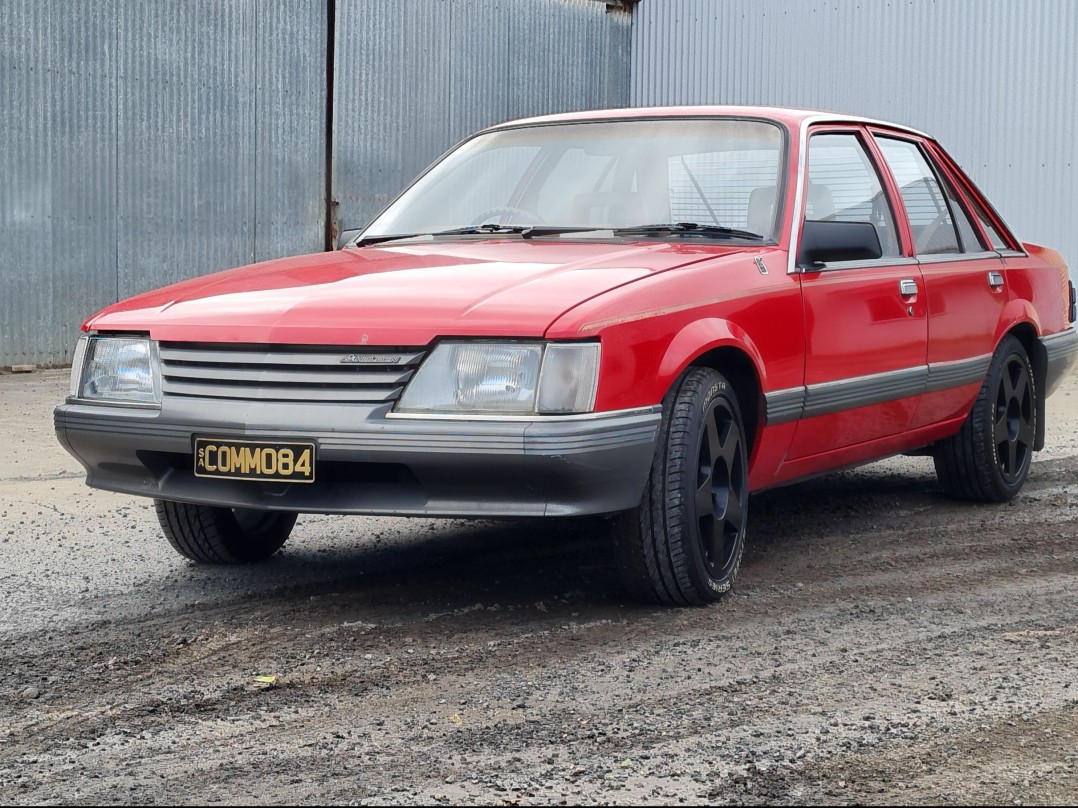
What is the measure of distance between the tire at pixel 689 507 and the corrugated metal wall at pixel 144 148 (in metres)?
8.69

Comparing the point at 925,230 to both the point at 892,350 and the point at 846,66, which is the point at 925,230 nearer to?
the point at 892,350

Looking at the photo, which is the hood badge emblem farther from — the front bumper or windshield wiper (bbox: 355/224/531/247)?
windshield wiper (bbox: 355/224/531/247)

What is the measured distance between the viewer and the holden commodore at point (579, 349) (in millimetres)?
4055

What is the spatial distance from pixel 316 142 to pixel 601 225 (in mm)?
9545

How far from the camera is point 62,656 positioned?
4.09m

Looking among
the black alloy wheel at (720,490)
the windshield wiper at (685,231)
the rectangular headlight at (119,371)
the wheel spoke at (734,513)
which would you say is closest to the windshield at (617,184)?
the windshield wiper at (685,231)

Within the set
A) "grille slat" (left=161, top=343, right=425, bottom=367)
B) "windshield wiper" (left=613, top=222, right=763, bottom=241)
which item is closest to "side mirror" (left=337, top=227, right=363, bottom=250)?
"windshield wiper" (left=613, top=222, right=763, bottom=241)

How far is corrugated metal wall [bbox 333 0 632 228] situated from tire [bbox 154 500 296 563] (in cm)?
930

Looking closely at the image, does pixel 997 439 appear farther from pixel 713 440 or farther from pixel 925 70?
pixel 925 70

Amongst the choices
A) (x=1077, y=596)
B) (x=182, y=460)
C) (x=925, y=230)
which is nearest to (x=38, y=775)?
(x=182, y=460)

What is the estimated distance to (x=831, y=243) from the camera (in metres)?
5.07

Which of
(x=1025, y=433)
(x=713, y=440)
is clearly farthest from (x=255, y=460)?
(x=1025, y=433)

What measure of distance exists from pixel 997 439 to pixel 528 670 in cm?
344

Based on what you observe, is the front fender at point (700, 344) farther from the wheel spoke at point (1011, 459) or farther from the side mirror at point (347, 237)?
the wheel spoke at point (1011, 459)
